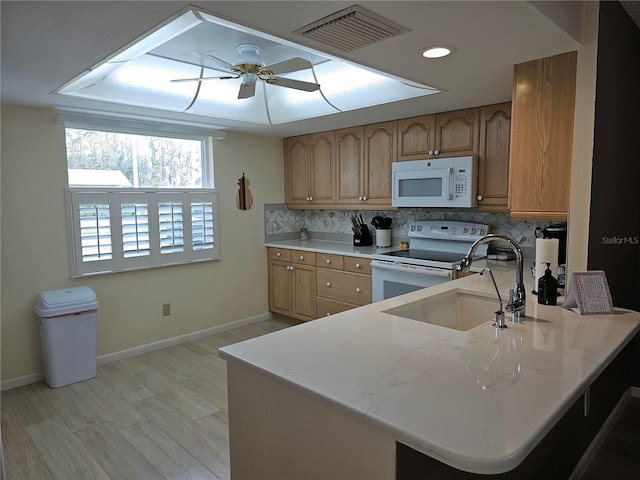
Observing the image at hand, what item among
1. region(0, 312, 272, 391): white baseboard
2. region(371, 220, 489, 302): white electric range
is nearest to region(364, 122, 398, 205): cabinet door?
region(371, 220, 489, 302): white electric range

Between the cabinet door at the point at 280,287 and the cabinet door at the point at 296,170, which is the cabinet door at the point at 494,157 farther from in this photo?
the cabinet door at the point at 280,287

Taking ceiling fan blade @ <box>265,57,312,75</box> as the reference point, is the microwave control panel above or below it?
below

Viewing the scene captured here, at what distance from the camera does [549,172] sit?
2.09 m

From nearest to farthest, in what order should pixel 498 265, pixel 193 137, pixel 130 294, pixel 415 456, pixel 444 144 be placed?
pixel 415 456, pixel 498 265, pixel 444 144, pixel 130 294, pixel 193 137

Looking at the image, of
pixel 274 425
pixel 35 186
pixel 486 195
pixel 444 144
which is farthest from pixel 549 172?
pixel 35 186

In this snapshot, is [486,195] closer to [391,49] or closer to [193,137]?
[391,49]

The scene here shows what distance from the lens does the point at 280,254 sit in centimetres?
466

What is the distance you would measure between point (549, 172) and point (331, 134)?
257cm

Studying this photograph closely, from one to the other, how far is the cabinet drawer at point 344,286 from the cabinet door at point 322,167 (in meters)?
0.81

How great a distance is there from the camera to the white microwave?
3273 mm

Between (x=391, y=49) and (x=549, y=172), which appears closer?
(x=391, y=49)

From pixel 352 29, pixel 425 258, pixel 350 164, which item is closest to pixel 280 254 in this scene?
pixel 350 164

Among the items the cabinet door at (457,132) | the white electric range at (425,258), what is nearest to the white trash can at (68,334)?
A: the white electric range at (425,258)

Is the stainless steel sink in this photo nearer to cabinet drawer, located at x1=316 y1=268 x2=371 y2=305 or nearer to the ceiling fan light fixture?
the ceiling fan light fixture
